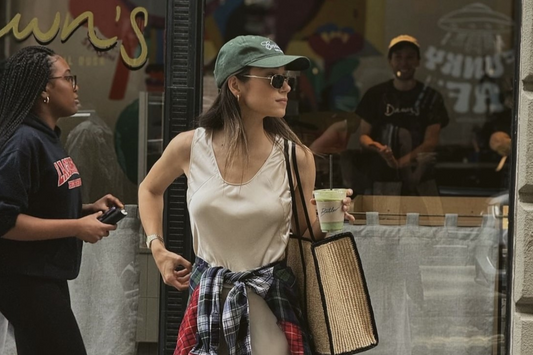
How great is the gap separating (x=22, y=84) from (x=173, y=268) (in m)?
1.28

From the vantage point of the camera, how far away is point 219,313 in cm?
362

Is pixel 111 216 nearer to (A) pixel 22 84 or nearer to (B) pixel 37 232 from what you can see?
(B) pixel 37 232

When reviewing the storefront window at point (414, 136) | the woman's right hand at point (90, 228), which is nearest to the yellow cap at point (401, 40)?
the storefront window at point (414, 136)

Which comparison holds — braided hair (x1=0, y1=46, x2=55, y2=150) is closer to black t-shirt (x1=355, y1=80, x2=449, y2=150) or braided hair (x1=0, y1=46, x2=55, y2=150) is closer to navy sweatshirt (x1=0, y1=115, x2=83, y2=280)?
navy sweatshirt (x1=0, y1=115, x2=83, y2=280)

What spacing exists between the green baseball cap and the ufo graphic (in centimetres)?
278

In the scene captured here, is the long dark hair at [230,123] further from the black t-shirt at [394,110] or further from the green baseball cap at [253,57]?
the black t-shirt at [394,110]

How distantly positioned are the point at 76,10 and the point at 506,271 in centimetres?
285

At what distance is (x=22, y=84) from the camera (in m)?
4.53

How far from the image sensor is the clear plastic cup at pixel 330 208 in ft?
11.5

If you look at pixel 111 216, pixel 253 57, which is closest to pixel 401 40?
pixel 111 216

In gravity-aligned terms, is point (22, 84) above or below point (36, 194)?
above

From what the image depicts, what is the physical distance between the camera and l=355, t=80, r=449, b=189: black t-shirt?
6.18 meters

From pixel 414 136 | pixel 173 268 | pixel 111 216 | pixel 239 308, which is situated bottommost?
pixel 239 308

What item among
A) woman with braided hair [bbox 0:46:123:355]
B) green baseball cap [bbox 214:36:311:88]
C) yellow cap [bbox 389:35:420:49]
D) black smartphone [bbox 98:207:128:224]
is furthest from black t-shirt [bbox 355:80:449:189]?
green baseball cap [bbox 214:36:311:88]
